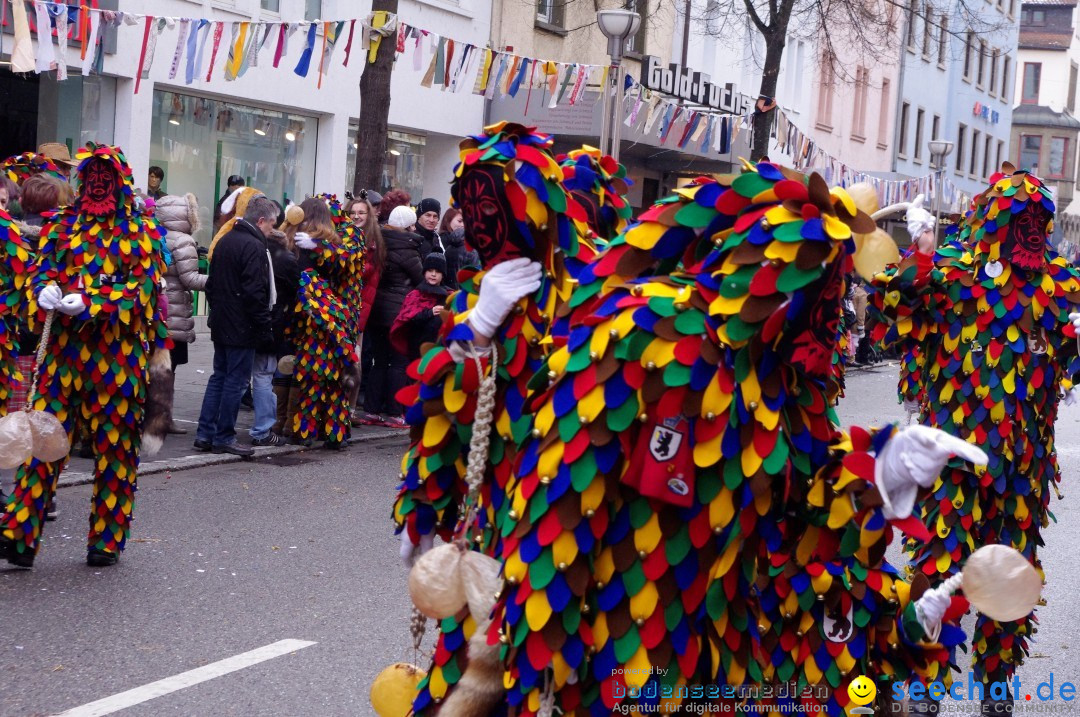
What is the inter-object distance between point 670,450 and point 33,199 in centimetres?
650

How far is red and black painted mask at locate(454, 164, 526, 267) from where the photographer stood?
345 centimetres

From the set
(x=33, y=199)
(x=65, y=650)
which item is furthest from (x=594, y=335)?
(x=33, y=199)

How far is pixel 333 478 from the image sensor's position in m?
9.24

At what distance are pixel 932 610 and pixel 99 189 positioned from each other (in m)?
4.51

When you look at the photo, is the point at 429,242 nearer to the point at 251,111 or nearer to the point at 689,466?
the point at 251,111

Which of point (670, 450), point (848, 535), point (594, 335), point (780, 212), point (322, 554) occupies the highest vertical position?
point (780, 212)

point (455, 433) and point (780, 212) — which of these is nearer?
point (780, 212)

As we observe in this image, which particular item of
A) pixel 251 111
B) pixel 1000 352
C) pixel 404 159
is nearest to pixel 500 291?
pixel 1000 352

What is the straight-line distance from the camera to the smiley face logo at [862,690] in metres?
2.90

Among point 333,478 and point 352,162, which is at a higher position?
point 352,162

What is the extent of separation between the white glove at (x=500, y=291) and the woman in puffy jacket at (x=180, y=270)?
6645 millimetres

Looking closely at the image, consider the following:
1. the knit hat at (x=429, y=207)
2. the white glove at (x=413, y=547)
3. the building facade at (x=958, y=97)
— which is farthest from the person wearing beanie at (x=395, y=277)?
the building facade at (x=958, y=97)

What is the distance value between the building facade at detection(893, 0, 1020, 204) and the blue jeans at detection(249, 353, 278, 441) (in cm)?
2615

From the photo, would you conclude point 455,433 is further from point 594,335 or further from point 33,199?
point 33,199
